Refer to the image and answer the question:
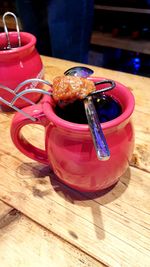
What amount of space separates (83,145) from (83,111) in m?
0.05

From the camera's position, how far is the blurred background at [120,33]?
1.61 m

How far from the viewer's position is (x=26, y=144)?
0.41 m

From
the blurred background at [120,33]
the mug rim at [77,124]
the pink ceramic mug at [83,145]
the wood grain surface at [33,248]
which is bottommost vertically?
the blurred background at [120,33]

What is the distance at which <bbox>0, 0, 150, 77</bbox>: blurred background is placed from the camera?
1.61m

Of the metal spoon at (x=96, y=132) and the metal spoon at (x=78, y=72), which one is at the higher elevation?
the metal spoon at (x=96, y=132)

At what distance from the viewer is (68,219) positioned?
37 cm

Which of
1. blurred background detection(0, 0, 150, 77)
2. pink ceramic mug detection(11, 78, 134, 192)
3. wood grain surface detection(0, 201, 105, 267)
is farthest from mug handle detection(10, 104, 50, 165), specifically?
blurred background detection(0, 0, 150, 77)

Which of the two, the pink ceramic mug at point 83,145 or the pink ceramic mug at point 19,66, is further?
the pink ceramic mug at point 19,66

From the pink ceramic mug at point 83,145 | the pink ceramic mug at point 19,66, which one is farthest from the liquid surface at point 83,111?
the pink ceramic mug at point 19,66

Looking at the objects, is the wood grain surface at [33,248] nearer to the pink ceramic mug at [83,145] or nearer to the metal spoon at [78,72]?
the pink ceramic mug at [83,145]

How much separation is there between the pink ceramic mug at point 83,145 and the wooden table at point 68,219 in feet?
0.13

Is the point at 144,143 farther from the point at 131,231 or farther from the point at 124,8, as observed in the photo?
the point at 124,8

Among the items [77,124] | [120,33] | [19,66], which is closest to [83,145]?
[77,124]

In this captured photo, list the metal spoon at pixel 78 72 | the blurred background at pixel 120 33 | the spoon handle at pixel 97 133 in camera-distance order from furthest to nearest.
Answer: the blurred background at pixel 120 33 < the metal spoon at pixel 78 72 < the spoon handle at pixel 97 133
